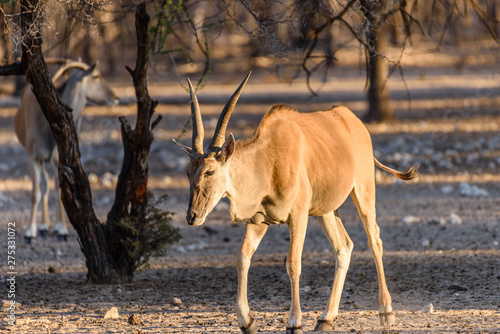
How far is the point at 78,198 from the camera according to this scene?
22.5ft

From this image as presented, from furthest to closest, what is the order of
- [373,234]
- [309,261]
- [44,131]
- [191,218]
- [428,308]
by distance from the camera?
[44,131], [309,261], [428,308], [373,234], [191,218]

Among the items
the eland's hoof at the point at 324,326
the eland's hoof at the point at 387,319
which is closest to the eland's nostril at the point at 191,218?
the eland's hoof at the point at 324,326

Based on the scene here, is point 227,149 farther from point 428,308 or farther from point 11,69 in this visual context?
point 11,69

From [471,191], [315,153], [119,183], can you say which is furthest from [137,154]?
[471,191]

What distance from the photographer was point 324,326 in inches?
225

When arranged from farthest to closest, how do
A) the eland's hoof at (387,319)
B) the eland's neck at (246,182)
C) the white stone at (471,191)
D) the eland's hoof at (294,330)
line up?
the white stone at (471,191)
the eland's hoof at (387,319)
the eland's hoof at (294,330)
the eland's neck at (246,182)

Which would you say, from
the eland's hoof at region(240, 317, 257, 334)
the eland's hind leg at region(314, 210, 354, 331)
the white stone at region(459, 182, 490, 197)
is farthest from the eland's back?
the white stone at region(459, 182, 490, 197)

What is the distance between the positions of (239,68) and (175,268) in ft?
75.7

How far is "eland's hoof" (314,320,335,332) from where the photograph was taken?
5.69 m

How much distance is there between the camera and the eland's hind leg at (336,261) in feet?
18.9

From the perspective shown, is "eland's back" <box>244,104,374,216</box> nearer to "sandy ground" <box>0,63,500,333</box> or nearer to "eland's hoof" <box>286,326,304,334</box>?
"eland's hoof" <box>286,326,304,334</box>

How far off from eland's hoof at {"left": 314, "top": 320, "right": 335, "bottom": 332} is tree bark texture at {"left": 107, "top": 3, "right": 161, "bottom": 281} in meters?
2.17

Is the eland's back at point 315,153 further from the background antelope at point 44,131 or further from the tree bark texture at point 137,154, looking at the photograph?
the background antelope at point 44,131

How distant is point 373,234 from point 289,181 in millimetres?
1076
